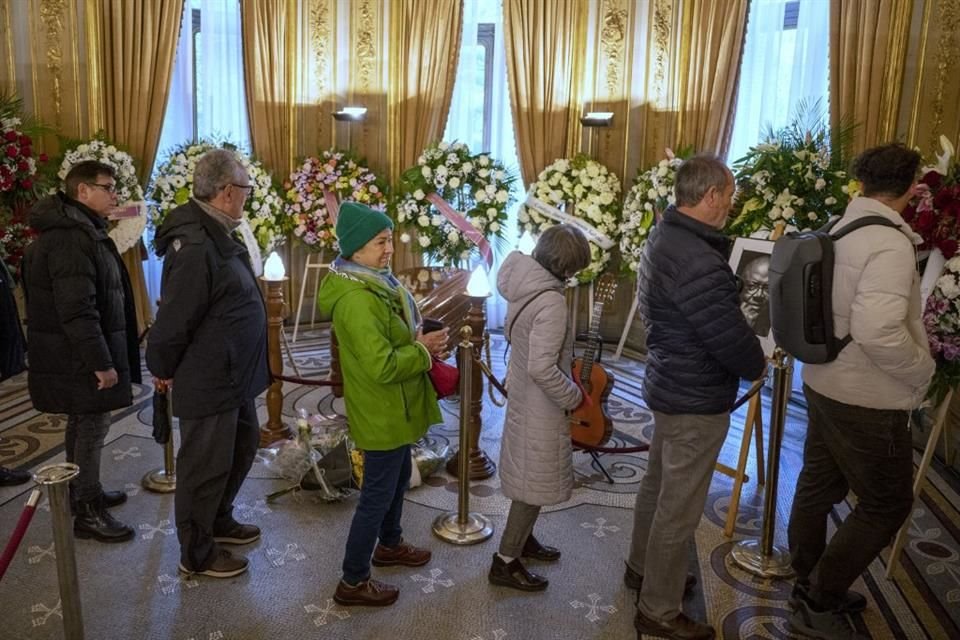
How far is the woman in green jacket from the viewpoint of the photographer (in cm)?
258

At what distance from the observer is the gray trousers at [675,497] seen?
8.33 feet

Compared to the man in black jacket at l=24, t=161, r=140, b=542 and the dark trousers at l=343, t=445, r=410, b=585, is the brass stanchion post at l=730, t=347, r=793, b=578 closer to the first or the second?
the dark trousers at l=343, t=445, r=410, b=585

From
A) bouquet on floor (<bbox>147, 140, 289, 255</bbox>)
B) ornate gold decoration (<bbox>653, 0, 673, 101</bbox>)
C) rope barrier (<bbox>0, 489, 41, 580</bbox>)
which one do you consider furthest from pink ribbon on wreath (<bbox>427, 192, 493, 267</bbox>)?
rope barrier (<bbox>0, 489, 41, 580</bbox>)

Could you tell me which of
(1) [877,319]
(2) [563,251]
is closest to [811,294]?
(1) [877,319]

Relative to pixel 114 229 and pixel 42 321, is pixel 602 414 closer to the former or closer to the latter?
pixel 42 321

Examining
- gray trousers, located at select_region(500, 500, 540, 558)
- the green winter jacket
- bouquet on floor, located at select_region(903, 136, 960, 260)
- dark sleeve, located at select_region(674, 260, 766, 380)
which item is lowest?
gray trousers, located at select_region(500, 500, 540, 558)

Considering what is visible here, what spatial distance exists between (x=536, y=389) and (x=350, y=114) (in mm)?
5658

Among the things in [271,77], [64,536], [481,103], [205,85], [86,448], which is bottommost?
[86,448]

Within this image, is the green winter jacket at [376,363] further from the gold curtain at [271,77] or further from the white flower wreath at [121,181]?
the gold curtain at [271,77]

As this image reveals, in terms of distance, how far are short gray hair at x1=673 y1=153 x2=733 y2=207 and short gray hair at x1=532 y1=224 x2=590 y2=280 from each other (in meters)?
0.40

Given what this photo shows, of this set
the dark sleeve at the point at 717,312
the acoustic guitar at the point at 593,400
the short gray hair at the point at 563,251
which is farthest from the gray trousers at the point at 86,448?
the dark sleeve at the point at 717,312

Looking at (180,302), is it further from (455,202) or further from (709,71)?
(709,71)

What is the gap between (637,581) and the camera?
3.05 metres

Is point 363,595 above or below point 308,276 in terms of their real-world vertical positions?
below
